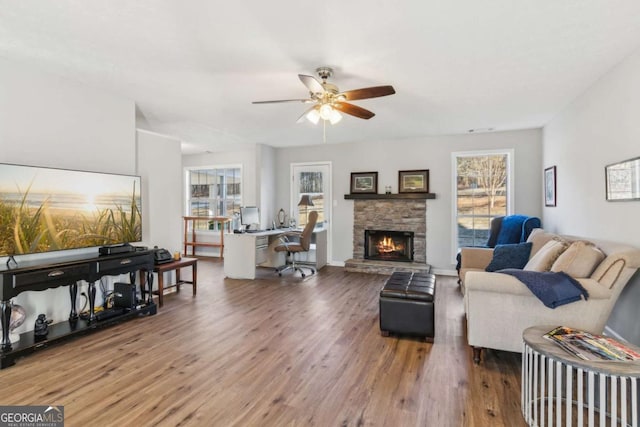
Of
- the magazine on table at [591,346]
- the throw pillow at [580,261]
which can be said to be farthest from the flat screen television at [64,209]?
the throw pillow at [580,261]

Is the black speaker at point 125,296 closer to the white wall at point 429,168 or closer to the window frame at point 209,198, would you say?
the window frame at point 209,198

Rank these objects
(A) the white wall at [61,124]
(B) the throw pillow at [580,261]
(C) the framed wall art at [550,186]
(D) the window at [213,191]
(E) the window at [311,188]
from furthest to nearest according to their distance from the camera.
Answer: (D) the window at [213,191] → (E) the window at [311,188] → (C) the framed wall art at [550,186] → (A) the white wall at [61,124] → (B) the throw pillow at [580,261]

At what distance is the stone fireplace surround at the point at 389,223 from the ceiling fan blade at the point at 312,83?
142 inches

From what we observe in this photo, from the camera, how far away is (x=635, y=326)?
2.61m

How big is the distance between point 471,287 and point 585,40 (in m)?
2.08

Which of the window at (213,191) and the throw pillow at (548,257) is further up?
the window at (213,191)

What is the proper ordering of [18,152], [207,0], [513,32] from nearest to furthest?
[207,0] → [513,32] → [18,152]

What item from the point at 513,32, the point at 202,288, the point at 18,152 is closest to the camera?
the point at 513,32

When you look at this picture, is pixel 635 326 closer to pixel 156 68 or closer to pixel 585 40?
pixel 585 40

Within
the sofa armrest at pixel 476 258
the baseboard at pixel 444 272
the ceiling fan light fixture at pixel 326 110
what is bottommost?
the baseboard at pixel 444 272

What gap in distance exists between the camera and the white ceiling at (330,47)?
2109 millimetres

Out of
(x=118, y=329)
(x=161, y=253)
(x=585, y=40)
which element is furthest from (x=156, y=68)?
(x=585, y=40)

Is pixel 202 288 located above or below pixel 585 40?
below

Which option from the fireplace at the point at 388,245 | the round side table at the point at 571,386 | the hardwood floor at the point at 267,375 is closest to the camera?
the round side table at the point at 571,386
